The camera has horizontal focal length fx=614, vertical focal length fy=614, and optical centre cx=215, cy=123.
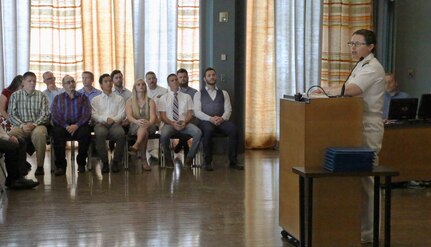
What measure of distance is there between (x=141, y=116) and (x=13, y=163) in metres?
1.88

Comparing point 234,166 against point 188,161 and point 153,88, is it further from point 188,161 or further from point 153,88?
point 153,88

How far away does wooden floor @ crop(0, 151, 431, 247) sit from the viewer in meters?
4.58

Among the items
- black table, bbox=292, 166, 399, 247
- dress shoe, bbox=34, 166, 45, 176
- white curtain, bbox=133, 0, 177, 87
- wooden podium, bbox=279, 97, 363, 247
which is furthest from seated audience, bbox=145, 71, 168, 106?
black table, bbox=292, 166, 399, 247

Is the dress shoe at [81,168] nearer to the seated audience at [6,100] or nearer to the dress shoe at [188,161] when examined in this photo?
the seated audience at [6,100]

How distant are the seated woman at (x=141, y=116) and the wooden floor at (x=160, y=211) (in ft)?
1.24

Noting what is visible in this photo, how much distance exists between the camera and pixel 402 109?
640 cm

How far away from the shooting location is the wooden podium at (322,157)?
13.4 ft

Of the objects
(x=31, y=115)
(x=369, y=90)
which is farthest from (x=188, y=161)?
(x=369, y=90)

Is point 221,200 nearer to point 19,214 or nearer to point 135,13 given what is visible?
point 19,214

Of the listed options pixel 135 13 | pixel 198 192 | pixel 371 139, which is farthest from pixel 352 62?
pixel 371 139

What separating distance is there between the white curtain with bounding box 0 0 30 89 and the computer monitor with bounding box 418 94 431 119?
5486mm

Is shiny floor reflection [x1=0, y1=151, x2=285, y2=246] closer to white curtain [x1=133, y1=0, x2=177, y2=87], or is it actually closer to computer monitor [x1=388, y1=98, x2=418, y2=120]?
computer monitor [x1=388, y1=98, x2=418, y2=120]

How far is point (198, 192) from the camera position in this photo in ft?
20.5

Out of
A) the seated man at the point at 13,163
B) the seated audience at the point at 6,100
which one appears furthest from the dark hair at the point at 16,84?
the seated man at the point at 13,163
